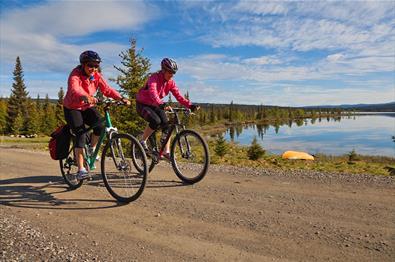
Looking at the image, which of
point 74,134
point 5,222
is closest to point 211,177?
point 74,134

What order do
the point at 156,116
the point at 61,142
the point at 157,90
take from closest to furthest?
the point at 61,142 < the point at 156,116 < the point at 157,90

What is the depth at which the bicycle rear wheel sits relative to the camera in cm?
741

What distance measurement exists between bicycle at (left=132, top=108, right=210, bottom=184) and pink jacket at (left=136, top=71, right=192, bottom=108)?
0.44 m

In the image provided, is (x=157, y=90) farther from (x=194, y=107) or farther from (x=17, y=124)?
(x=17, y=124)

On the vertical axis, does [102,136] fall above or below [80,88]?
below

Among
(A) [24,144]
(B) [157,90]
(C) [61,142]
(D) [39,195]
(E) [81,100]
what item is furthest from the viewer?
(A) [24,144]

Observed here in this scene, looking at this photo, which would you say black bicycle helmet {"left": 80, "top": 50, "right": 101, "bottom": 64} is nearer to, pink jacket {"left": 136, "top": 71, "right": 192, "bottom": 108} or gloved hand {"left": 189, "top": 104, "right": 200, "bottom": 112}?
pink jacket {"left": 136, "top": 71, "right": 192, "bottom": 108}

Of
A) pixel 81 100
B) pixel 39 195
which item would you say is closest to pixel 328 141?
pixel 39 195

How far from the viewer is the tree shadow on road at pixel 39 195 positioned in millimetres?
6207

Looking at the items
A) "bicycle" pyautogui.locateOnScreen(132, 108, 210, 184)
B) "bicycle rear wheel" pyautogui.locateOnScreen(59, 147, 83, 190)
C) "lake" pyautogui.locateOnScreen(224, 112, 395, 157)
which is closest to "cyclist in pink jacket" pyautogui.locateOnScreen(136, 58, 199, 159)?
"bicycle" pyautogui.locateOnScreen(132, 108, 210, 184)

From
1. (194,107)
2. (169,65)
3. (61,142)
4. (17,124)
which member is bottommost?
(17,124)

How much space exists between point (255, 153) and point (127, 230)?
25.2 meters

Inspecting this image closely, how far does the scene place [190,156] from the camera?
7.71m

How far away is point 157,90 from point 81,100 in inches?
76.6
